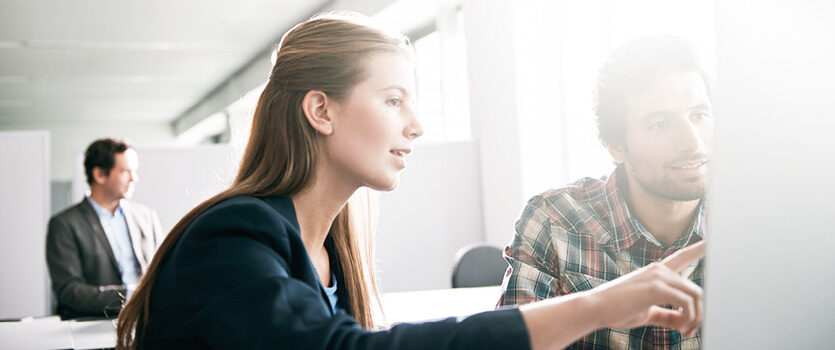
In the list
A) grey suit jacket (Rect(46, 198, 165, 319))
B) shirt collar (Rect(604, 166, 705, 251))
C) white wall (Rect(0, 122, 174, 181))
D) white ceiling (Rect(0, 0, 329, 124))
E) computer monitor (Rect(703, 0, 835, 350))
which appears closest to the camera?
computer monitor (Rect(703, 0, 835, 350))

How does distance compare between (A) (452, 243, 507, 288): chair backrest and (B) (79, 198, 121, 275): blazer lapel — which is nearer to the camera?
(A) (452, 243, 507, 288): chair backrest

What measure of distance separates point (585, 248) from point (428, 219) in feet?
9.61

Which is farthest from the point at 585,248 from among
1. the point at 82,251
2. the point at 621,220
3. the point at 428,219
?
the point at 428,219

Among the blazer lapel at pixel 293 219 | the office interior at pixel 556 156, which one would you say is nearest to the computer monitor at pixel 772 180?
the office interior at pixel 556 156

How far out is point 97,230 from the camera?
2.65 meters

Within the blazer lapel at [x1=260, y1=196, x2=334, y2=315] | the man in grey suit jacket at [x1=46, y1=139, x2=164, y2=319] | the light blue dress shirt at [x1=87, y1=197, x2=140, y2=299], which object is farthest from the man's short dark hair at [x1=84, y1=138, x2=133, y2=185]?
the blazer lapel at [x1=260, y1=196, x2=334, y2=315]

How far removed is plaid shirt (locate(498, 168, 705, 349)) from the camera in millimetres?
693

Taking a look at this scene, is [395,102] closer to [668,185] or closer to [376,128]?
[376,128]

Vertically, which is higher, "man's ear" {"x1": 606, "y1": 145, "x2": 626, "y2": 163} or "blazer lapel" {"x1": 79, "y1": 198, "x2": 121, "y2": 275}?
"man's ear" {"x1": 606, "y1": 145, "x2": 626, "y2": 163}

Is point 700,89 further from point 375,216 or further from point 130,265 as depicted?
point 130,265

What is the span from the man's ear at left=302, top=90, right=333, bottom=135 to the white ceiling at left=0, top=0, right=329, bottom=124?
4841mm

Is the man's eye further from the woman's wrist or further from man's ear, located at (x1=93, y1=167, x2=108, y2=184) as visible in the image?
man's ear, located at (x1=93, y1=167, x2=108, y2=184)

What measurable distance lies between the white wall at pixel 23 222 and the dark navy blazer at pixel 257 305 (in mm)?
3218

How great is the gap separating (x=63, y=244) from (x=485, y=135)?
A: 1811 millimetres
